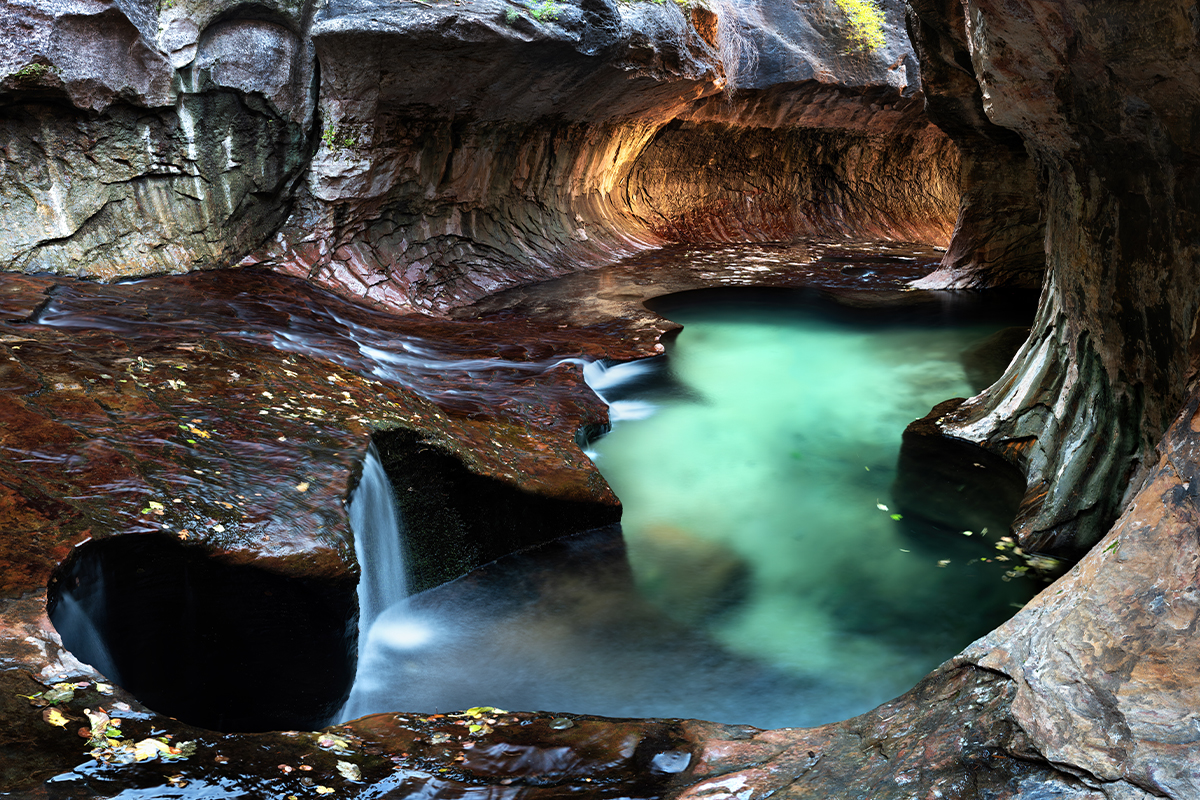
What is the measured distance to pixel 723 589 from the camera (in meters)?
5.42

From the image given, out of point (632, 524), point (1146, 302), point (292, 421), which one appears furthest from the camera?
point (632, 524)

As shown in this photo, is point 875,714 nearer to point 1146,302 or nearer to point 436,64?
point 1146,302

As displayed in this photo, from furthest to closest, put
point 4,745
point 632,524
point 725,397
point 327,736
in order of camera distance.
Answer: point 725,397 → point 632,524 → point 327,736 → point 4,745

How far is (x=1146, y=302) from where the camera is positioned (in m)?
4.64

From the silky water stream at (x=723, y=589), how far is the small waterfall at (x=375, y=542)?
6 centimetres

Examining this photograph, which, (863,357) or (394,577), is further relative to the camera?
(863,357)

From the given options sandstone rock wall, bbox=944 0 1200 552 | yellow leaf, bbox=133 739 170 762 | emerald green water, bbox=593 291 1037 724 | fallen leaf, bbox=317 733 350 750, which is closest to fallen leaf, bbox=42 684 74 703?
yellow leaf, bbox=133 739 170 762

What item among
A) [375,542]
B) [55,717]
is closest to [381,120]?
[375,542]

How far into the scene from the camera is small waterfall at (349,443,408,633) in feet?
15.2

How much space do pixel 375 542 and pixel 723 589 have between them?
213cm

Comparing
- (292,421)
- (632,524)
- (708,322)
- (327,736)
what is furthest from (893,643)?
(708,322)

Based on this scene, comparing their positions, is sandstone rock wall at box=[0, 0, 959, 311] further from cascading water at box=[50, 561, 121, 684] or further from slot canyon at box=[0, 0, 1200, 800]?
cascading water at box=[50, 561, 121, 684]

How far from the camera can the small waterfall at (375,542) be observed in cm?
464

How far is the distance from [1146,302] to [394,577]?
4415 millimetres
